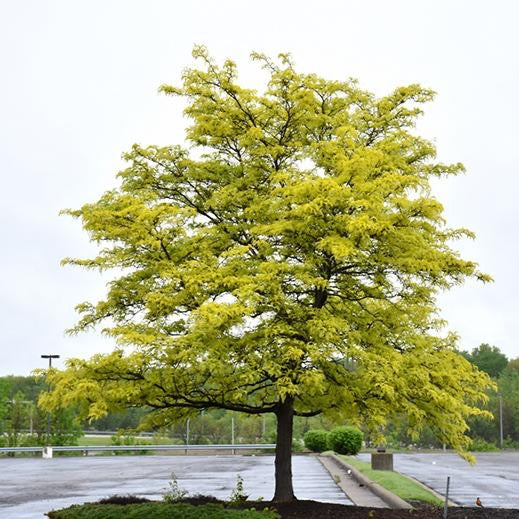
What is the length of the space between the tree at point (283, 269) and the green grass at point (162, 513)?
1756 millimetres

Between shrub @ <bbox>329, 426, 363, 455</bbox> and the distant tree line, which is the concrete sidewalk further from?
the distant tree line

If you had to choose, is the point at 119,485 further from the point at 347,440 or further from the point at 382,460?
the point at 347,440

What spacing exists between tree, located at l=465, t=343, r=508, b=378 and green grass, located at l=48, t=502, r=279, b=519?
283 ft

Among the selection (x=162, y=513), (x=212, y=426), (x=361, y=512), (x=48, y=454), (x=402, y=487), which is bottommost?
(x=48, y=454)

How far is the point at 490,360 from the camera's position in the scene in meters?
98.0

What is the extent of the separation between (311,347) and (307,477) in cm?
1508

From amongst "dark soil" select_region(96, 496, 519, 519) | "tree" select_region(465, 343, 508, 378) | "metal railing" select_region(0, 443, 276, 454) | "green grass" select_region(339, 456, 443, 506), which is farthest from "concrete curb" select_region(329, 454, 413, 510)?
"tree" select_region(465, 343, 508, 378)

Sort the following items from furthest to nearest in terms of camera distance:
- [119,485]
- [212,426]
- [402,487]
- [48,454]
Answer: [212,426] → [48,454] → [119,485] → [402,487]

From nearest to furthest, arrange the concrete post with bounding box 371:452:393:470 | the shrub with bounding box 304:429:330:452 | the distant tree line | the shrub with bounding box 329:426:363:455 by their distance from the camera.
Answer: the concrete post with bounding box 371:452:393:470
the shrub with bounding box 329:426:363:455
the shrub with bounding box 304:429:330:452
the distant tree line

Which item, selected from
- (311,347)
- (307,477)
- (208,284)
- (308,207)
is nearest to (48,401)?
(208,284)

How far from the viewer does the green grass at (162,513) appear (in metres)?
11.8

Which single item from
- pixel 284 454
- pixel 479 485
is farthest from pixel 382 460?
pixel 284 454

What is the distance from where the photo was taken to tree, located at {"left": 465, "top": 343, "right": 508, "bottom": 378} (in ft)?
316

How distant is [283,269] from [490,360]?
3627 inches
